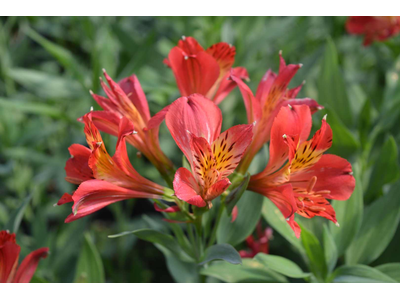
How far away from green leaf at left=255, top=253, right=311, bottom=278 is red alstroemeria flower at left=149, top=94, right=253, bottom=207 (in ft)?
0.70

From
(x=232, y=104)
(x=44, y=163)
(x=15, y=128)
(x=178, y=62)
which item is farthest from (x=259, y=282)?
(x=15, y=128)

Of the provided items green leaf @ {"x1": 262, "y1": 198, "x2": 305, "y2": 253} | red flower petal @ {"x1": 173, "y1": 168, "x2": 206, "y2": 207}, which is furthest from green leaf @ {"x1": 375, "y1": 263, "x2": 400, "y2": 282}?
red flower petal @ {"x1": 173, "y1": 168, "x2": 206, "y2": 207}

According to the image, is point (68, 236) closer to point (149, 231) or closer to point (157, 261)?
point (157, 261)

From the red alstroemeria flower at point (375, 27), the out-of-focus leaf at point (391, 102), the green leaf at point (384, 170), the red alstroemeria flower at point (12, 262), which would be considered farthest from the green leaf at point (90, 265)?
the red alstroemeria flower at point (375, 27)

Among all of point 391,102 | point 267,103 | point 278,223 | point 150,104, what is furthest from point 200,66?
point 150,104

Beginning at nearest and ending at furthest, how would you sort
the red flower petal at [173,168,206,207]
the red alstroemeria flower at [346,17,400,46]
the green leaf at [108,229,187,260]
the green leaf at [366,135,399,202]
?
1. the red flower petal at [173,168,206,207]
2. the green leaf at [108,229,187,260]
3. the green leaf at [366,135,399,202]
4. the red alstroemeria flower at [346,17,400,46]

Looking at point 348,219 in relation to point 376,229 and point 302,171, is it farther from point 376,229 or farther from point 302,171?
point 302,171

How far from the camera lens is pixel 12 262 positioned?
0.84 m

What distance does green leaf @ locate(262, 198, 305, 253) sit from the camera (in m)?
0.94

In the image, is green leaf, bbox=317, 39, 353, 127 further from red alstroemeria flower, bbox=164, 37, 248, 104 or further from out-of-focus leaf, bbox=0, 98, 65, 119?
out-of-focus leaf, bbox=0, 98, 65, 119

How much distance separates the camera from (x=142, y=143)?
0.84m

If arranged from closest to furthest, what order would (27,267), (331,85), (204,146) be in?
(204,146)
(27,267)
(331,85)

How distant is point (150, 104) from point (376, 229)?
1.10 m

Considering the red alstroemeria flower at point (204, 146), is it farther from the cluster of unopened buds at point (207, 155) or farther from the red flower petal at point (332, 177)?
the red flower petal at point (332, 177)
